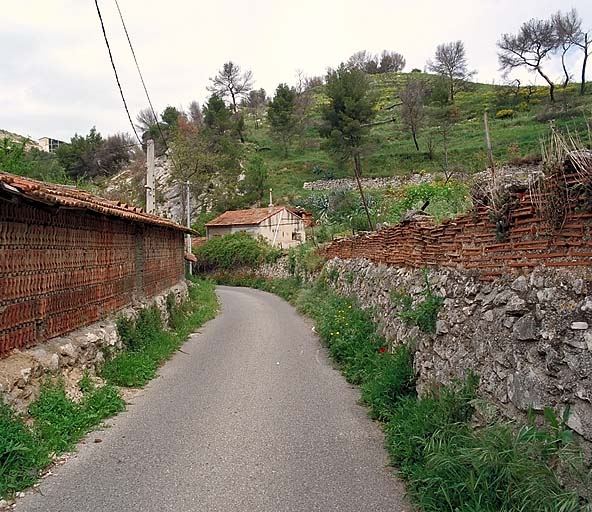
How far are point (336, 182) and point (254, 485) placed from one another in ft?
154

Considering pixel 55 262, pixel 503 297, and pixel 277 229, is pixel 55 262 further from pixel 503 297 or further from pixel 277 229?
pixel 277 229

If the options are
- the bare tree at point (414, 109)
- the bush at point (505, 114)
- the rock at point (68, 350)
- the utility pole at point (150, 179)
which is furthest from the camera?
the bare tree at point (414, 109)

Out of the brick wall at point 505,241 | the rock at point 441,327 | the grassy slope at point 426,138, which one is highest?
the grassy slope at point 426,138

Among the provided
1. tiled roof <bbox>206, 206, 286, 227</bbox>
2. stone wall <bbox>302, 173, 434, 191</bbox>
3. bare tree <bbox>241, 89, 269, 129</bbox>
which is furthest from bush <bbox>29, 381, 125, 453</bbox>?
bare tree <bbox>241, 89, 269, 129</bbox>

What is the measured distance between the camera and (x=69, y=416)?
5789 mm

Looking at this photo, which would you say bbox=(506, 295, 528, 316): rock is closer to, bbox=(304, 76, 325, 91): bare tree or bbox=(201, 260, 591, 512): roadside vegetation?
bbox=(201, 260, 591, 512): roadside vegetation

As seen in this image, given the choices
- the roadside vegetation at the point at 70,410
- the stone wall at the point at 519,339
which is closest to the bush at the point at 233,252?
the roadside vegetation at the point at 70,410

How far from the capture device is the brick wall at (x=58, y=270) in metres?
5.72

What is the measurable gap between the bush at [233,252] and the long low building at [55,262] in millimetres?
24192

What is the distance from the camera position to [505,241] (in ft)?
15.4

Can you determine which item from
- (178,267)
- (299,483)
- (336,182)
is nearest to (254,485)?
(299,483)

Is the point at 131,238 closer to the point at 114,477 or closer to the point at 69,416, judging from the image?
the point at 69,416

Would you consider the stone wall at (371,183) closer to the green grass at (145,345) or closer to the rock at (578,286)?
the green grass at (145,345)

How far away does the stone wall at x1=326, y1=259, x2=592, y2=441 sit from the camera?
132 inches
